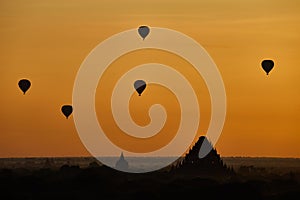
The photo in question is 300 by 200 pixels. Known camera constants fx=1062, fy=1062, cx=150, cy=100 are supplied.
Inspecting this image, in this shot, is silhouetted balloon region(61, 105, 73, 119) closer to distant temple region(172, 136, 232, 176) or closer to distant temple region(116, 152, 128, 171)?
distant temple region(172, 136, 232, 176)

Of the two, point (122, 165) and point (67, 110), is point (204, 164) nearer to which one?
point (67, 110)

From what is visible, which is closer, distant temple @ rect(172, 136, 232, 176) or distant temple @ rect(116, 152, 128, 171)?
distant temple @ rect(172, 136, 232, 176)

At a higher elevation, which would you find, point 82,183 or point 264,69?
point 264,69

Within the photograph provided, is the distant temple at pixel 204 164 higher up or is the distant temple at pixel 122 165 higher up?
the distant temple at pixel 122 165

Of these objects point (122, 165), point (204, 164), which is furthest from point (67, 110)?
point (122, 165)

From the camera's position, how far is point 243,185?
8156cm

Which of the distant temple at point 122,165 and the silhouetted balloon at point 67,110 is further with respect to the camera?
the distant temple at point 122,165

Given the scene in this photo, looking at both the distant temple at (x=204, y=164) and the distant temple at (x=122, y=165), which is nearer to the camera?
the distant temple at (x=204, y=164)

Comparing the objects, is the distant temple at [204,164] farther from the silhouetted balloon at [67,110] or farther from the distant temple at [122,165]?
the distant temple at [122,165]

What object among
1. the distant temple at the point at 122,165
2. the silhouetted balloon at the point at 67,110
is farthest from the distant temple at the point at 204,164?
the distant temple at the point at 122,165

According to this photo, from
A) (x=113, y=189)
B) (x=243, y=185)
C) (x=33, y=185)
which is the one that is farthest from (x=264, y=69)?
(x=33, y=185)

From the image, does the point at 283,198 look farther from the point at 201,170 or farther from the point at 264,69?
the point at 201,170

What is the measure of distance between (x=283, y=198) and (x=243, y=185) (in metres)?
9.51

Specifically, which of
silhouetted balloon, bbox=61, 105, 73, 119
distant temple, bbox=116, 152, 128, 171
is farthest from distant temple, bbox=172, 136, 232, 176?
distant temple, bbox=116, 152, 128, 171
